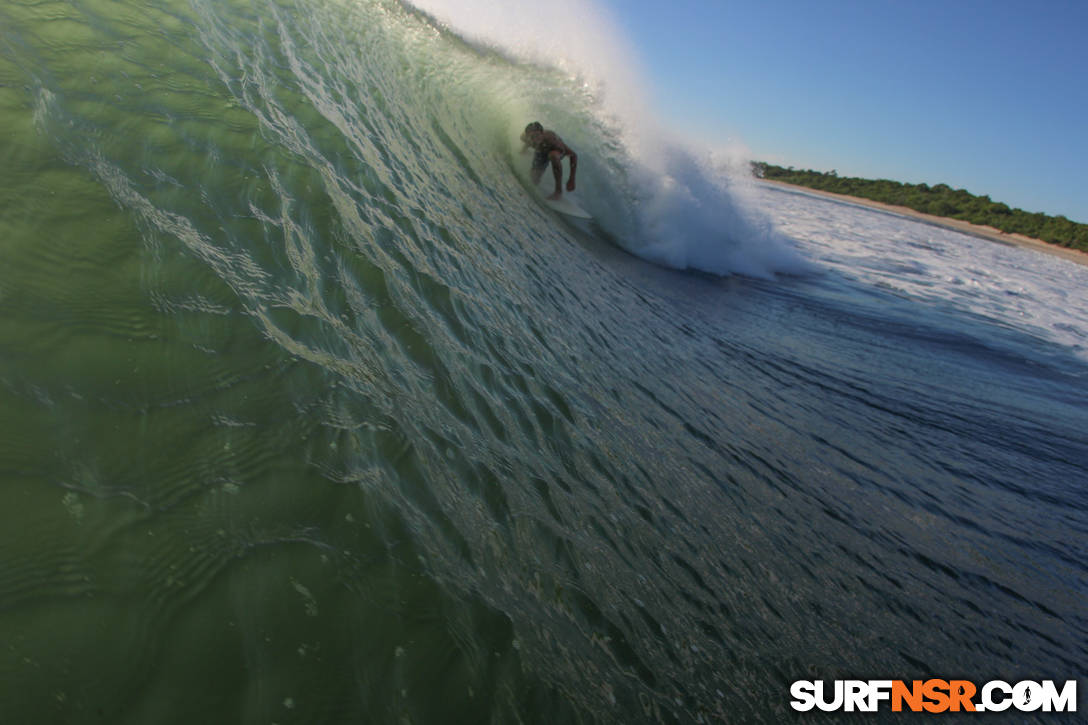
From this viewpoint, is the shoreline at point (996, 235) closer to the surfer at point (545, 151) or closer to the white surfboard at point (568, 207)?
the white surfboard at point (568, 207)

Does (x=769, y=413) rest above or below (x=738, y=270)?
below

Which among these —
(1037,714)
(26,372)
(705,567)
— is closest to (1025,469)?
(1037,714)

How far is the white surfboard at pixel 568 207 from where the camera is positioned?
10.0 m

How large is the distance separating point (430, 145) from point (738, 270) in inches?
282

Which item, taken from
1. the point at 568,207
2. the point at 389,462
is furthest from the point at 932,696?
the point at 568,207

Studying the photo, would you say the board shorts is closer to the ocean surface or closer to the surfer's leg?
the surfer's leg

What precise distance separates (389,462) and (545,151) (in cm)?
880

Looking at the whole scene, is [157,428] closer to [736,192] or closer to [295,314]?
[295,314]

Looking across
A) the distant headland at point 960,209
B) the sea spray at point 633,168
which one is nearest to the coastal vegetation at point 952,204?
the distant headland at point 960,209

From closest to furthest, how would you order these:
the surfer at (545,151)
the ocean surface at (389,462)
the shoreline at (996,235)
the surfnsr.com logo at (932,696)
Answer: the ocean surface at (389,462), the surfnsr.com logo at (932,696), the surfer at (545,151), the shoreline at (996,235)

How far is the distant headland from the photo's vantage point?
53531 millimetres

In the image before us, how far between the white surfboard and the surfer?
140mm

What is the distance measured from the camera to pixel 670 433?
4027 mm

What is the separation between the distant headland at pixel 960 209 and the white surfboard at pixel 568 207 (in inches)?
1485
